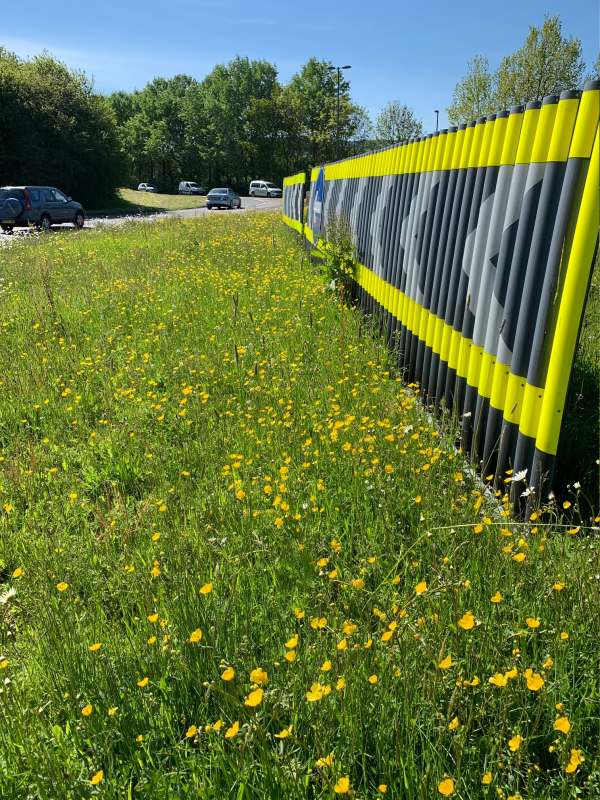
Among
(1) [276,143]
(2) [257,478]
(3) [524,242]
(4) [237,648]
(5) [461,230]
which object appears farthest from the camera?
(1) [276,143]

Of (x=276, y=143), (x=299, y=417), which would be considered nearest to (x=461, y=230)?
(x=299, y=417)

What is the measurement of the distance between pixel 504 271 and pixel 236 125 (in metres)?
86.9

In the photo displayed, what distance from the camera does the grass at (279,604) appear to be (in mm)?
1759

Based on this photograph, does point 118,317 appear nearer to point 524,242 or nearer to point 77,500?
point 77,500

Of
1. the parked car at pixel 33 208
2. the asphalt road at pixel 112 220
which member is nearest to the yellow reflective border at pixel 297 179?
the asphalt road at pixel 112 220

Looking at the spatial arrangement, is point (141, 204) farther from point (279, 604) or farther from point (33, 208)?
point (279, 604)

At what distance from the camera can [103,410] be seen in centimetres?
515

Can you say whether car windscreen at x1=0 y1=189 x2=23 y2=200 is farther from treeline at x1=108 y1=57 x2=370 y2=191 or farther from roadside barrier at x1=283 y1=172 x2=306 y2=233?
treeline at x1=108 y1=57 x2=370 y2=191

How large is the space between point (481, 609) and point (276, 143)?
89.4 m

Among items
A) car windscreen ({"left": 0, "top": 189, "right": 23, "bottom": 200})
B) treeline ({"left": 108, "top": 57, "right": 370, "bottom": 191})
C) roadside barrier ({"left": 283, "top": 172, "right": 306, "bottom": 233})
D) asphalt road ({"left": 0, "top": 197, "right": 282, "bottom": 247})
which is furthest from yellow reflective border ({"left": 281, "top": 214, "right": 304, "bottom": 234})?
treeline ({"left": 108, "top": 57, "right": 370, "bottom": 191})

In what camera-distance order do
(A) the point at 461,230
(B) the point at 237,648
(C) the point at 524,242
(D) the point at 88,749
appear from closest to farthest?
(D) the point at 88,749
(B) the point at 237,648
(C) the point at 524,242
(A) the point at 461,230

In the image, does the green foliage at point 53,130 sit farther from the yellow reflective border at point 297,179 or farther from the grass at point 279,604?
the grass at point 279,604

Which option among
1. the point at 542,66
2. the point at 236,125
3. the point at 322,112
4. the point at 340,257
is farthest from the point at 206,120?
the point at 340,257

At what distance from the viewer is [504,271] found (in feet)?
10.9
